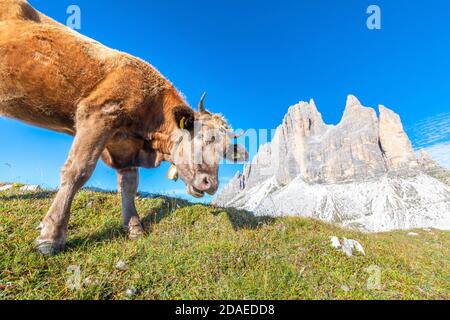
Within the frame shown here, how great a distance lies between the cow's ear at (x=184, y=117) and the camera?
6875mm

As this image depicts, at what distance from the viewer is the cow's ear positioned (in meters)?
6.88

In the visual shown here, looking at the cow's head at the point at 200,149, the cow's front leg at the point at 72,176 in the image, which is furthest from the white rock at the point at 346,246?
the cow's front leg at the point at 72,176

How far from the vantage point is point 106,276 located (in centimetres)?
469

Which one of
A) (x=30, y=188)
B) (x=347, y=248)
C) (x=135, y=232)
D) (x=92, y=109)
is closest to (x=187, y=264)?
(x=135, y=232)

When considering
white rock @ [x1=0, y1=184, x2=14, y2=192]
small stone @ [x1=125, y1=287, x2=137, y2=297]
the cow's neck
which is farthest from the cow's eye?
white rock @ [x1=0, y1=184, x2=14, y2=192]

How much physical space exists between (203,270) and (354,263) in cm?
353

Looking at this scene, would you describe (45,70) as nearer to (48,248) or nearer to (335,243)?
(48,248)

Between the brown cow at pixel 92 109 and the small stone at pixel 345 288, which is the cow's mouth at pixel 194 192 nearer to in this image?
the brown cow at pixel 92 109

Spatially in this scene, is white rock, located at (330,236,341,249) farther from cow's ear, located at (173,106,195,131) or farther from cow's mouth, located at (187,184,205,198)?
cow's ear, located at (173,106,195,131)

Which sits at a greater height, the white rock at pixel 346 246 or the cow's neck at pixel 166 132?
the cow's neck at pixel 166 132

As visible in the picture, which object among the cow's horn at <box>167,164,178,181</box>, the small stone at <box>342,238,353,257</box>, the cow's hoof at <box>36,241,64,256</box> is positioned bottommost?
the small stone at <box>342,238,353,257</box>

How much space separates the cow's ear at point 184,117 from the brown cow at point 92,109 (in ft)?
0.08

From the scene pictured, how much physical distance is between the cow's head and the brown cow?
0.08ft

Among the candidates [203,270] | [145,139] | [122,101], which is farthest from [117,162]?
[203,270]
